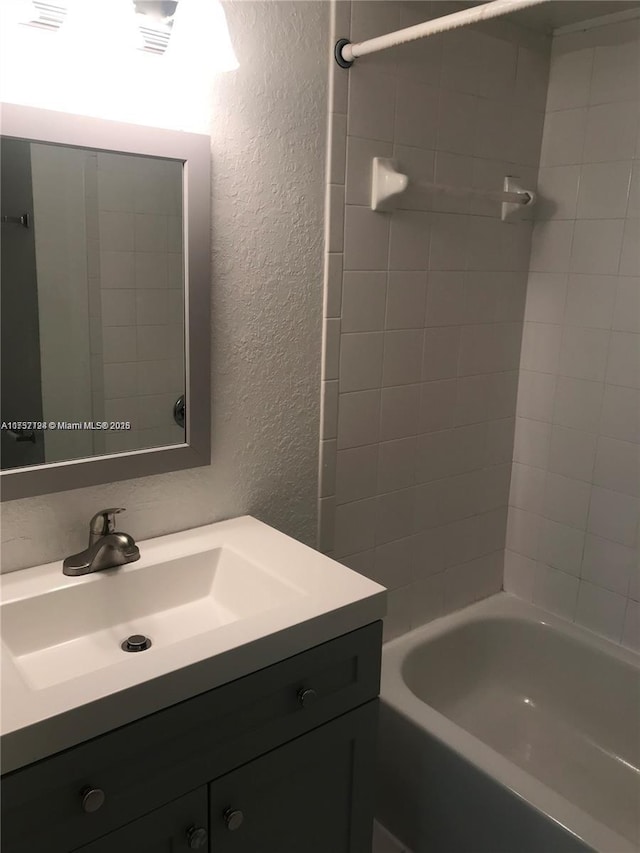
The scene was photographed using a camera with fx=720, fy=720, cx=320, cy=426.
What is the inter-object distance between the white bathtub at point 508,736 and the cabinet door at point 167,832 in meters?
0.71

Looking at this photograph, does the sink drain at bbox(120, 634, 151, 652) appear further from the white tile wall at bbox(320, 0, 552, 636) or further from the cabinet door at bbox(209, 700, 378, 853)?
the white tile wall at bbox(320, 0, 552, 636)

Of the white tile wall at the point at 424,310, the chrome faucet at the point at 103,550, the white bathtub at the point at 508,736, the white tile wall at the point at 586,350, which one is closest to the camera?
the chrome faucet at the point at 103,550

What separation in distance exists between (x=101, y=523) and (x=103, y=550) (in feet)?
0.17

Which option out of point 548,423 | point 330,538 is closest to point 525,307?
point 548,423

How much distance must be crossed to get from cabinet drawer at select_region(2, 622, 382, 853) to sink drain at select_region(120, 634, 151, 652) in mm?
239

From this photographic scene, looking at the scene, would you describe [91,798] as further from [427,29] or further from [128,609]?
[427,29]

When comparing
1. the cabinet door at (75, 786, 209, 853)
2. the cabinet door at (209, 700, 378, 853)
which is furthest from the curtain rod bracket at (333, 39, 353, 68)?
the cabinet door at (75, 786, 209, 853)

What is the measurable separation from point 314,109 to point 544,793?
5.03 ft

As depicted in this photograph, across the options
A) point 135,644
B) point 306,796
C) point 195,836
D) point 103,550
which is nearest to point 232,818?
point 195,836

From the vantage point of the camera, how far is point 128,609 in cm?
135

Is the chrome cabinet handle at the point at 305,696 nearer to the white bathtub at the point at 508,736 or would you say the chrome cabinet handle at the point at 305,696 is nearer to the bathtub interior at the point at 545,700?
the white bathtub at the point at 508,736

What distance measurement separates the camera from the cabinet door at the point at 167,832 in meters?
1.02

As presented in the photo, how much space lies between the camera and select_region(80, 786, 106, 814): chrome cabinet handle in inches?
37.8

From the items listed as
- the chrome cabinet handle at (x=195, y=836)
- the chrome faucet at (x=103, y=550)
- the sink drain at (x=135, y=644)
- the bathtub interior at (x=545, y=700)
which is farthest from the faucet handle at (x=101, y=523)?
the bathtub interior at (x=545, y=700)
